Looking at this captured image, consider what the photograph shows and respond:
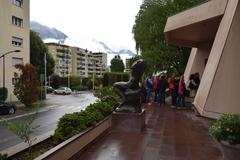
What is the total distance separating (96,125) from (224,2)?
788cm

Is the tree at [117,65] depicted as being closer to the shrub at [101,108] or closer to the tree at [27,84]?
the tree at [27,84]

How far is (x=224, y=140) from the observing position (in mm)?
5312

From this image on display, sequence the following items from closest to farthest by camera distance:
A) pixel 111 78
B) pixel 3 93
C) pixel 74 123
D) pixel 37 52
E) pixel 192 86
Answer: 1. pixel 74 123
2. pixel 192 86
3. pixel 3 93
4. pixel 37 52
5. pixel 111 78

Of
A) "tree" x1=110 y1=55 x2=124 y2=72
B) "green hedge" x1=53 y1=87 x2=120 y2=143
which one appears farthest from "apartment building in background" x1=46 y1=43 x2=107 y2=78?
"green hedge" x1=53 y1=87 x2=120 y2=143

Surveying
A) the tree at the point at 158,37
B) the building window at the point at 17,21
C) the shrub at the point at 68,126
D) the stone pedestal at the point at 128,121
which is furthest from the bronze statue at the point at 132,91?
the building window at the point at 17,21

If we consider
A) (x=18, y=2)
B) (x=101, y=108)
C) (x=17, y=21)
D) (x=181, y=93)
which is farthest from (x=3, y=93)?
(x=101, y=108)

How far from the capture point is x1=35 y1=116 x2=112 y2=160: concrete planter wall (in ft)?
17.6

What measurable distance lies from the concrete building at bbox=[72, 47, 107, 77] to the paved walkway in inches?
4259

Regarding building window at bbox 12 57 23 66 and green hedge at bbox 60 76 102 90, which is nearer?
building window at bbox 12 57 23 66

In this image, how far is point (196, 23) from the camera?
603 inches

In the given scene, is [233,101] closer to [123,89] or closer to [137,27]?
[123,89]

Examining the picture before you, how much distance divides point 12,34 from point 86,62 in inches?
4024

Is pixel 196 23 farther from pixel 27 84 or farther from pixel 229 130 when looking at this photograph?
pixel 27 84

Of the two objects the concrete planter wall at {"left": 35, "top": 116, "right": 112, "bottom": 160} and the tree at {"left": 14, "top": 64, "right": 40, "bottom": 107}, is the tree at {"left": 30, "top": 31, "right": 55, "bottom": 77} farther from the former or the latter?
the concrete planter wall at {"left": 35, "top": 116, "right": 112, "bottom": 160}
